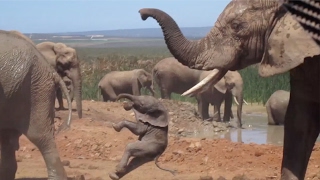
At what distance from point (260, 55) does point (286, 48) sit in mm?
513

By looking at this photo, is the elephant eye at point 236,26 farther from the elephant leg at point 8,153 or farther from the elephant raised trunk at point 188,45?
the elephant leg at point 8,153

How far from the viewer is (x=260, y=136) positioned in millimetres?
12992

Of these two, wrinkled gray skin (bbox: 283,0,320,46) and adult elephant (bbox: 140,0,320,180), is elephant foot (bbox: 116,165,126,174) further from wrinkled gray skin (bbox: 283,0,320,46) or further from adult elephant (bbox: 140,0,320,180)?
wrinkled gray skin (bbox: 283,0,320,46)

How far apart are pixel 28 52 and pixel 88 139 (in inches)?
150

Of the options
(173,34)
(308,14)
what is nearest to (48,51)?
(173,34)

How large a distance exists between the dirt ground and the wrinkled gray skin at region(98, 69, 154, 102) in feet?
26.6

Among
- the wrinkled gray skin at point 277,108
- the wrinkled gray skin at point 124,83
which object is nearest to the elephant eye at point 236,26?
the wrinkled gray skin at point 277,108

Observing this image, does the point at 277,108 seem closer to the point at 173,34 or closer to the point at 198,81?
the point at 198,81

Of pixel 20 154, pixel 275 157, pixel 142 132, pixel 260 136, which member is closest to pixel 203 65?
pixel 142 132

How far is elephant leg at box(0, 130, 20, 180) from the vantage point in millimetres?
6121

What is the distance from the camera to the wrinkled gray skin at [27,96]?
5.64m

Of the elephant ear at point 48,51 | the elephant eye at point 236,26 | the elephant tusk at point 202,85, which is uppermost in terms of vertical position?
the elephant eye at point 236,26

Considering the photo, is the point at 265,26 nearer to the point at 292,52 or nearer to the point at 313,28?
the point at 292,52

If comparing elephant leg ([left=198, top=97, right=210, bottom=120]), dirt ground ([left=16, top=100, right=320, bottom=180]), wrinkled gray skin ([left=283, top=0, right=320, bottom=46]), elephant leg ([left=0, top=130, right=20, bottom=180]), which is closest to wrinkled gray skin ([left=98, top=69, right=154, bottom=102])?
elephant leg ([left=198, top=97, right=210, bottom=120])
